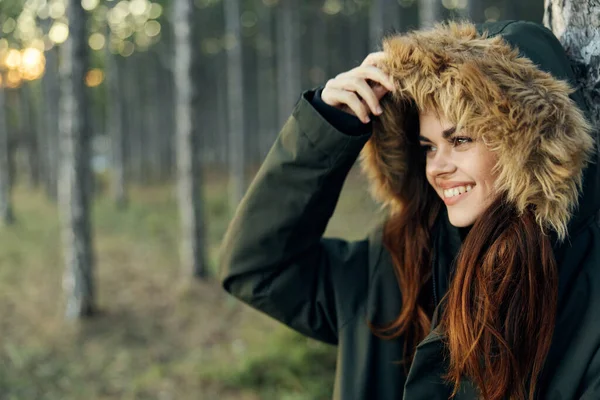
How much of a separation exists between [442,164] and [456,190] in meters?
0.09

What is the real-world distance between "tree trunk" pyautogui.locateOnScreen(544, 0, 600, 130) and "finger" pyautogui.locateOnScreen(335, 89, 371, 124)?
0.78 metres

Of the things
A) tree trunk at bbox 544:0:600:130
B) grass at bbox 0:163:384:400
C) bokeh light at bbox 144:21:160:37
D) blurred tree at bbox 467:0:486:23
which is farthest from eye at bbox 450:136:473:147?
bokeh light at bbox 144:21:160:37

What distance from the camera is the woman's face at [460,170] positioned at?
174 cm

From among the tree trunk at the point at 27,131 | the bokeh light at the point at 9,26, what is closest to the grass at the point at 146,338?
the bokeh light at the point at 9,26

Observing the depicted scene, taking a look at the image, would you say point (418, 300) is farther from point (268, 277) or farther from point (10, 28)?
point (10, 28)

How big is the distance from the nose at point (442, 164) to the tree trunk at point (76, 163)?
644 cm

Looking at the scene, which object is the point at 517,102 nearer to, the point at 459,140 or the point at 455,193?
the point at 459,140

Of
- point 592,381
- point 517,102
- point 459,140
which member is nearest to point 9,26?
point 459,140

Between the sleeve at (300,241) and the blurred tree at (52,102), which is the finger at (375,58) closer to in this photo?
the sleeve at (300,241)

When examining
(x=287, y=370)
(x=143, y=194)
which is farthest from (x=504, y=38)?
(x=143, y=194)

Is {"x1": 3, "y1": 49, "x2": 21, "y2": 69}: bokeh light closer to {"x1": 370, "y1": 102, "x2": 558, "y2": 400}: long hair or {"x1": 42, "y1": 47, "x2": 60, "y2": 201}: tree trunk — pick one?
{"x1": 42, "y1": 47, "x2": 60, "y2": 201}: tree trunk

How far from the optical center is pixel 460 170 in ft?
5.81

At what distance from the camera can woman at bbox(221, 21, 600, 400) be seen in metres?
1.61

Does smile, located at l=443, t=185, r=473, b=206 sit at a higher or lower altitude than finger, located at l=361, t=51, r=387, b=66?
lower
